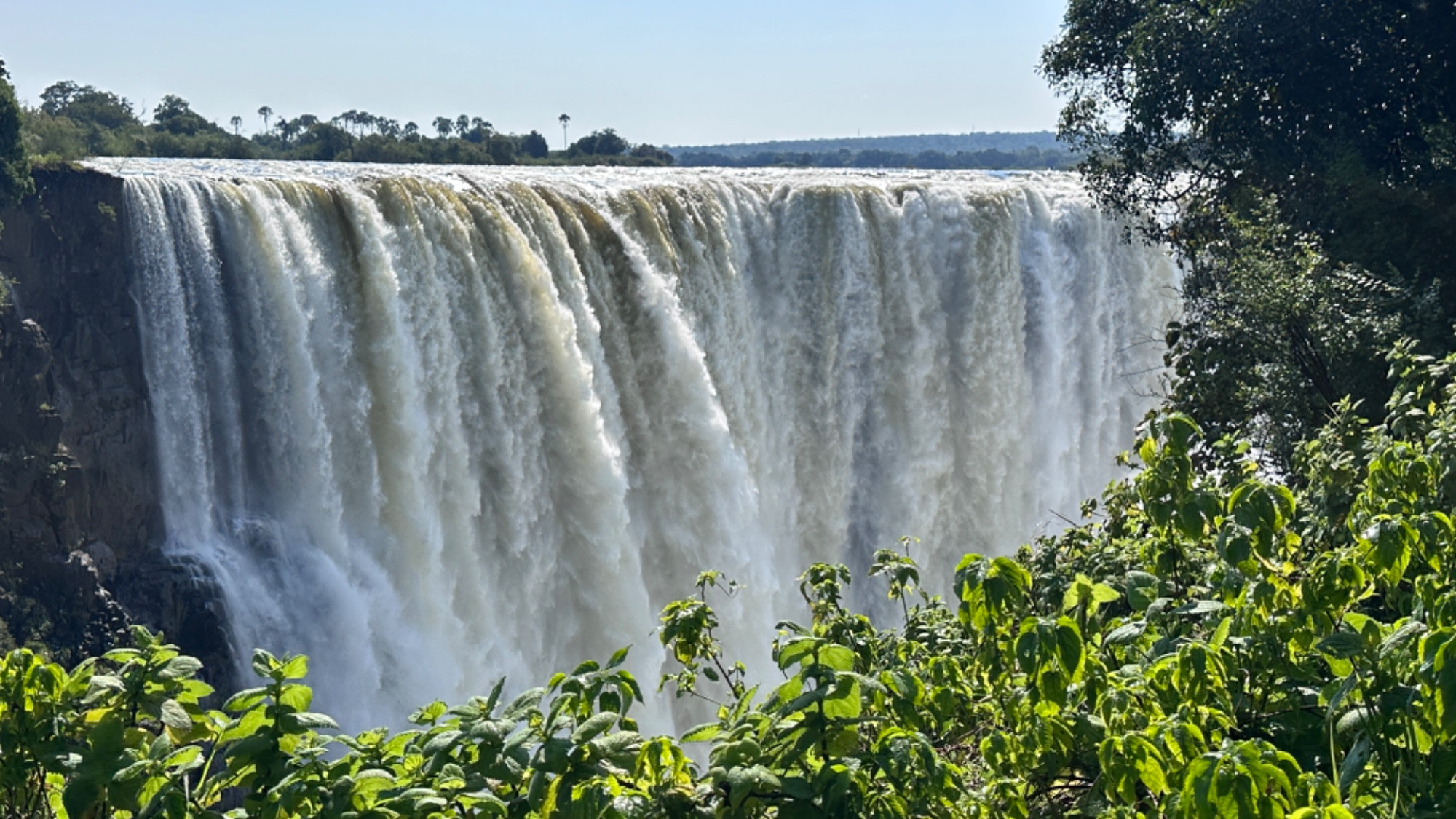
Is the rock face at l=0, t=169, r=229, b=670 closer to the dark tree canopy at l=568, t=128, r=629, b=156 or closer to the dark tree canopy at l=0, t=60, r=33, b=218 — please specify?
the dark tree canopy at l=0, t=60, r=33, b=218

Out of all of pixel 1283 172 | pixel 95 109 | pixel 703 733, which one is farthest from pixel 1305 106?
pixel 95 109

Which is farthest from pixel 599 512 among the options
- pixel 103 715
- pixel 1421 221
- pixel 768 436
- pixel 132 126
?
pixel 132 126

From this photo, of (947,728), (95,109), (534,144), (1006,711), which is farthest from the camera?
(534,144)

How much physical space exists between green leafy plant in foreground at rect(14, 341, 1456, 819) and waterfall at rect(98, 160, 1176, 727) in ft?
40.6

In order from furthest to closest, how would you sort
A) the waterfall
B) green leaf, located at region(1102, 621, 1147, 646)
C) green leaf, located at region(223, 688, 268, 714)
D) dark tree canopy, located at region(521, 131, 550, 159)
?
dark tree canopy, located at region(521, 131, 550, 159), the waterfall, green leaf, located at region(1102, 621, 1147, 646), green leaf, located at region(223, 688, 268, 714)

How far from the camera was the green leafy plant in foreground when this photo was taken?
255 centimetres

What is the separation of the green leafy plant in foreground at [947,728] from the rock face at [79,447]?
1369 centimetres

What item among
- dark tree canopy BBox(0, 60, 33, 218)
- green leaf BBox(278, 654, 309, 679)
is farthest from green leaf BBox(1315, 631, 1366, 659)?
dark tree canopy BBox(0, 60, 33, 218)

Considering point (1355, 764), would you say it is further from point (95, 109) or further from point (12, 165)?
point (95, 109)

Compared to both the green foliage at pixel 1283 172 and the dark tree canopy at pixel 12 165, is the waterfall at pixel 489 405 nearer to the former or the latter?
the dark tree canopy at pixel 12 165

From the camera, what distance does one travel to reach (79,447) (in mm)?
16312

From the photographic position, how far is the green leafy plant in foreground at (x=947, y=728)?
2.55 meters

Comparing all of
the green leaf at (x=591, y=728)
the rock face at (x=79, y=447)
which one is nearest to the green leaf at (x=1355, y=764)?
the green leaf at (x=591, y=728)

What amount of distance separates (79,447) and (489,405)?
523cm
